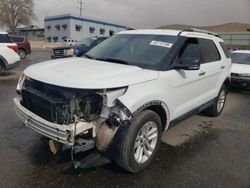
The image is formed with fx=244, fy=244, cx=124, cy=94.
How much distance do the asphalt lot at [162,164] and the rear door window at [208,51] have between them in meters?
1.44

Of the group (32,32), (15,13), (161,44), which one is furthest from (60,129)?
(32,32)

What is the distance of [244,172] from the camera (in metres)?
3.43

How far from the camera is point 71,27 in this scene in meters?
55.0

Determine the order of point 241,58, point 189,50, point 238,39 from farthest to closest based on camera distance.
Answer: point 238,39 → point 241,58 → point 189,50

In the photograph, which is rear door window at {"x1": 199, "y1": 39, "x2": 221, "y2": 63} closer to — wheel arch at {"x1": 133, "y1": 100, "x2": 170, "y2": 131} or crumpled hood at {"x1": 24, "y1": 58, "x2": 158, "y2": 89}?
wheel arch at {"x1": 133, "y1": 100, "x2": 170, "y2": 131}

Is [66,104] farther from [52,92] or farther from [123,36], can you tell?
[123,36]

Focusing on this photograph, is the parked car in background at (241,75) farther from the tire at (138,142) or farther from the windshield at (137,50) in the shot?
the tire at (138,142)

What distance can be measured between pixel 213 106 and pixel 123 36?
2.65m

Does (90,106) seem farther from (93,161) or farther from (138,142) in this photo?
(138,142)

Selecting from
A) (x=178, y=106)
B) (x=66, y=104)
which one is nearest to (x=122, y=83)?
(x=66, y=104)

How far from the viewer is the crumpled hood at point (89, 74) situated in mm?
2793

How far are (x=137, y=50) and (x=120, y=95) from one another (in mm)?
1394

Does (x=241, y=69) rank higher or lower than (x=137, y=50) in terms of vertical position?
lower

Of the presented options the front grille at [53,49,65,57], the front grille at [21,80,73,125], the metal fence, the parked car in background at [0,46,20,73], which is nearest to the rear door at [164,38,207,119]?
the front grille at [21,80,73,125]
